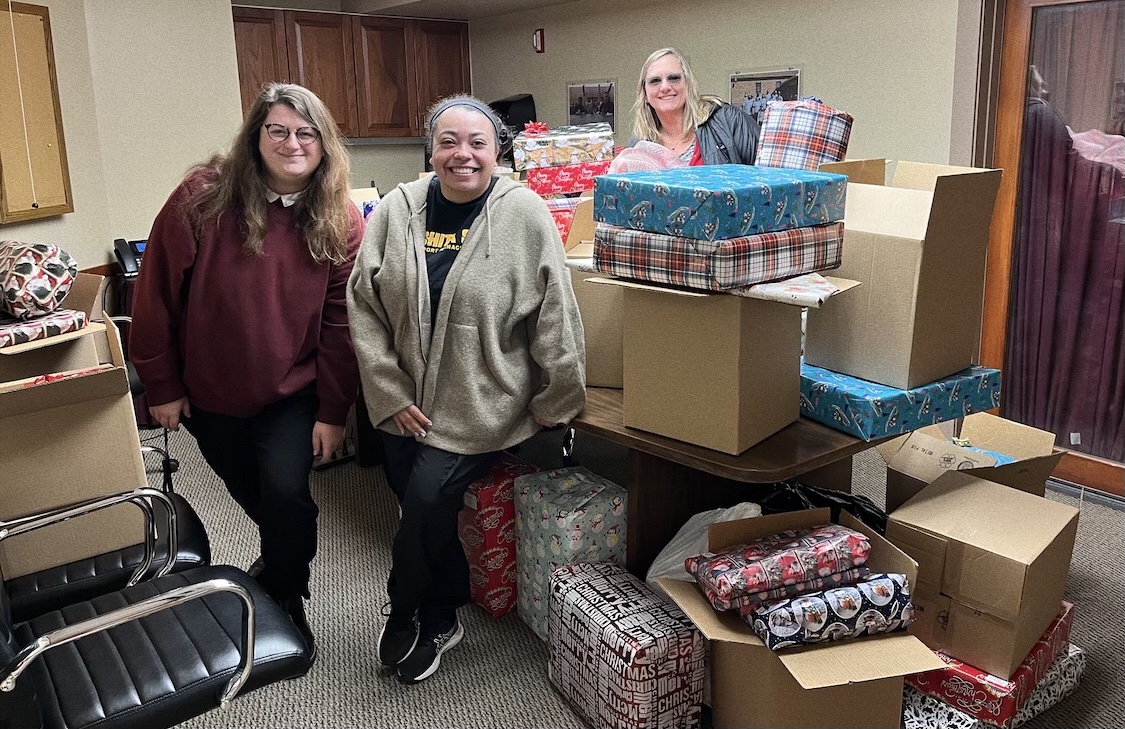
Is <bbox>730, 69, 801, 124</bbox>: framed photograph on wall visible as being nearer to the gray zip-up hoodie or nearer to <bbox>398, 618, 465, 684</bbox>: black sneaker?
the gray zip-up hoodie

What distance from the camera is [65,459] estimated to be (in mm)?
2020

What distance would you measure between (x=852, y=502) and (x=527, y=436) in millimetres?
850

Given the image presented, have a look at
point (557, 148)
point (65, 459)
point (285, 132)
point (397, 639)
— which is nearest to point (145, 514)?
point (65, 459)

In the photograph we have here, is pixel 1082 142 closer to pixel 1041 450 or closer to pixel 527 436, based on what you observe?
pixel 1041 450

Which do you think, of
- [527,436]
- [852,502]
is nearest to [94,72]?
[527,436]

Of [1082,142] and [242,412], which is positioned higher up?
[1082,142]

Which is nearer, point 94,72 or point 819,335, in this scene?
point 819,335

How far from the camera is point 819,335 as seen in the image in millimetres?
2090

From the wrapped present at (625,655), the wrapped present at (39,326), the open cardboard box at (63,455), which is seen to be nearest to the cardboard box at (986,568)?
the wrapped present at (625,655)

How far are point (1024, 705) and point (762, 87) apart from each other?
10.1ft

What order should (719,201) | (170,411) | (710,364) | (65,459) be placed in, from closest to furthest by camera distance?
(719,201) < (710,364) < (65,459) < (170,411)

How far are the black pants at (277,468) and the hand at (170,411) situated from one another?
0.10 feet

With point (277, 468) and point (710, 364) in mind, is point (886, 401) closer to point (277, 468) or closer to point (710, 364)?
point (710, 364)

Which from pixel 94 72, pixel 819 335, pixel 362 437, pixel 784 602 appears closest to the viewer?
pixel 784 602
